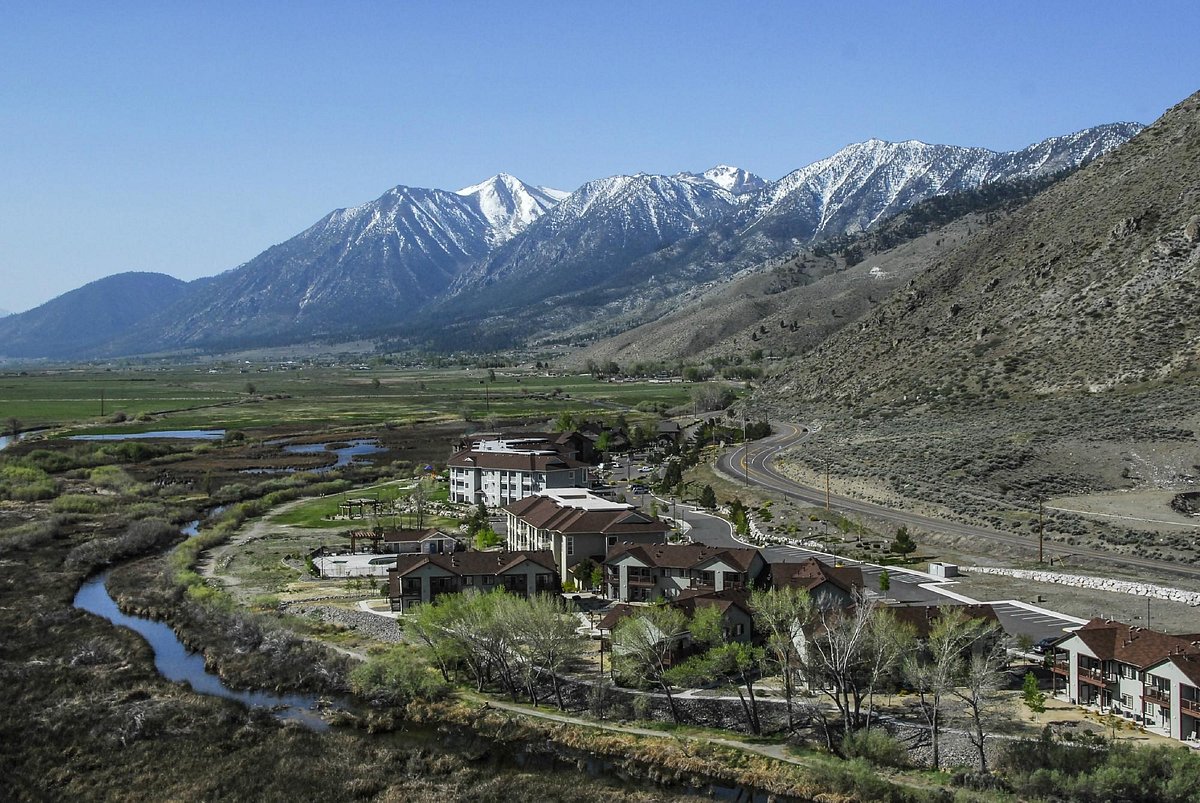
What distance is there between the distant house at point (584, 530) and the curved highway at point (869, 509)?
60.4 feet

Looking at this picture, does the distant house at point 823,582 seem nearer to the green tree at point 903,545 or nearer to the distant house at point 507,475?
the green tree at point 903,545

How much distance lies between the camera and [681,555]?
1988 inches

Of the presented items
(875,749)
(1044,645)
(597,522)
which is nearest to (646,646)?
(875,749)

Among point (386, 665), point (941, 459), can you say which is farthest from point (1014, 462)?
point (386, 665)

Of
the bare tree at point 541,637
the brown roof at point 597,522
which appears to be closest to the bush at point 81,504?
the brown roof at point 597,522

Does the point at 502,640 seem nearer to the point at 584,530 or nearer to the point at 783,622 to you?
the point at 783,622

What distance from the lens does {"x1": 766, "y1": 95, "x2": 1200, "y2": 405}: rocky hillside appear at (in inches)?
3935

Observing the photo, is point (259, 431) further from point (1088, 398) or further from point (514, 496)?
point (1088, 398)

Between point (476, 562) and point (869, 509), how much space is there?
3159cm

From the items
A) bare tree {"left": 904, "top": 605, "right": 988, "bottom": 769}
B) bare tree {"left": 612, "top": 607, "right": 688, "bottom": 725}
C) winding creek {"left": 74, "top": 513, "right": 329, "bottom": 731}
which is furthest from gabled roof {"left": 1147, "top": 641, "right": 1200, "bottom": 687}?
winding creek {"left": 74, "top": 513, "right": 329, "bottom": 731}

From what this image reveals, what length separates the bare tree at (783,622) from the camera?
37037 mm

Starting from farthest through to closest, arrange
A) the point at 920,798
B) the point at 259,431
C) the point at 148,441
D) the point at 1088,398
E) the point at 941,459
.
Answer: the point at 259,431 → the point at 148,441 → the point at 1088,398 → the point at 941,459 → the point at 920,798

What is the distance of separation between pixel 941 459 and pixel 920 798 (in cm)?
5708

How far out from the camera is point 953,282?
141 meters
